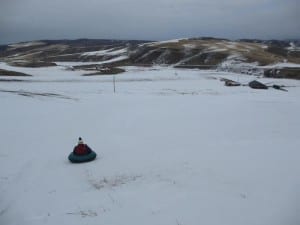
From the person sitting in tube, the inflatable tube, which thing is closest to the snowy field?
the inflatable tube

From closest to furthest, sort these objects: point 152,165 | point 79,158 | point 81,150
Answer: point 152,165 < point 79,158 < point 81,150

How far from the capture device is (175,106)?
2938 cm

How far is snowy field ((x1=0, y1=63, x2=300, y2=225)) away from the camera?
10273mm

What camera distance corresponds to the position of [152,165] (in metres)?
14.6

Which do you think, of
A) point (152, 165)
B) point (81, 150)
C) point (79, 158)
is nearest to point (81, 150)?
point (81, 150)

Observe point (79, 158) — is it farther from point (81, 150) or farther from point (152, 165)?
point (152, 165)

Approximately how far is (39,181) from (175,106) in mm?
17641

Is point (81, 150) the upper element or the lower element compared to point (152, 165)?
upper

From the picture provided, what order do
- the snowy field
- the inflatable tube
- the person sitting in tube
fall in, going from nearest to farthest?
the snowy field, the inflatable tube, the person sitting in tube

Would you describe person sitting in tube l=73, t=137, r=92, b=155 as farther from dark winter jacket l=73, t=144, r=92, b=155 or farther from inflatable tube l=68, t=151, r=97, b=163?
inflatable tube l=68, t=151, r=97, b=163

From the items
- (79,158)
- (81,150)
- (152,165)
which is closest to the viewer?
(152,165)

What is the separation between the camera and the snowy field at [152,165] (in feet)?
33.7

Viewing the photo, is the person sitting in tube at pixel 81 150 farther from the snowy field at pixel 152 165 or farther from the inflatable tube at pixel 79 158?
the snowy field at pixel 152 165

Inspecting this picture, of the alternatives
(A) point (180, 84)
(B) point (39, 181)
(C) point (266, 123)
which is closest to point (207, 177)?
(B) point (39, 181)
